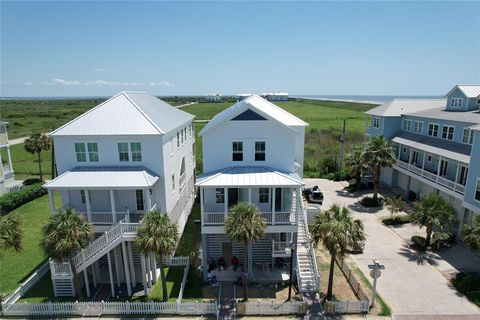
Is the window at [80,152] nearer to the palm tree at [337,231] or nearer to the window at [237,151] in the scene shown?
the window at [237,151]

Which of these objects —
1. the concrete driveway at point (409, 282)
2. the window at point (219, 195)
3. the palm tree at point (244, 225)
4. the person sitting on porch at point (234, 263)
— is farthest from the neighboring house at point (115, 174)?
the concrete driveway at point (409, 282)

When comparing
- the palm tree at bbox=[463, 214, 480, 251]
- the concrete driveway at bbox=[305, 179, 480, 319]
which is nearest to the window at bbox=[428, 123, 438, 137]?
the concrete driveway at bbox=[305, 179, 480, 319]

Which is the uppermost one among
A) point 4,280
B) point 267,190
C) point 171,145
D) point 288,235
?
point 171,145

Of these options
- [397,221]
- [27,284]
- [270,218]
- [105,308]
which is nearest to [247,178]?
[270,218]

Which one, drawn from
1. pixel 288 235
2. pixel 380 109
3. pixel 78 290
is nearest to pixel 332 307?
pixel 288 235

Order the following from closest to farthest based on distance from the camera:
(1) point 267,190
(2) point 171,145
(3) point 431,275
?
(3) point 431,275 → (1) point 267,190 → (2) point 171,145

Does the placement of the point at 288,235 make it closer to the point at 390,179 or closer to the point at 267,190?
the point at 267,190
